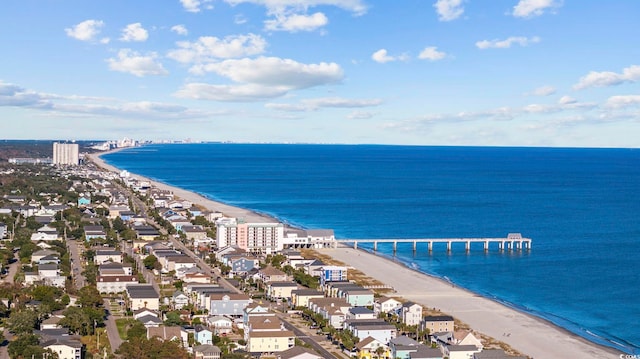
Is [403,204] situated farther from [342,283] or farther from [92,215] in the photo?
[342,283]

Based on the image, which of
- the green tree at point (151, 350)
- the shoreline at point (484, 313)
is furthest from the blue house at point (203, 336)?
the shoreline at point (484, 313)

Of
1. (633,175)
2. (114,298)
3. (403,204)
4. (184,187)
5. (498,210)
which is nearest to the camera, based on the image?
(114,298)

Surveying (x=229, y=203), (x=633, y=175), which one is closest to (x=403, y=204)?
(x=229, y=203)

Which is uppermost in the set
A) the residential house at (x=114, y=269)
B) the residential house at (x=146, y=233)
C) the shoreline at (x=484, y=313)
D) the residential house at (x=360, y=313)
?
the residential house at (x=146, y=233)

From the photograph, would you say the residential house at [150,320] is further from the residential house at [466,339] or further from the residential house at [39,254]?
the residential house at [39,254]

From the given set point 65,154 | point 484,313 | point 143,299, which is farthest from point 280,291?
point 65,154

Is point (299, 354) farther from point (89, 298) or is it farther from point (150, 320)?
point (89, 298)
